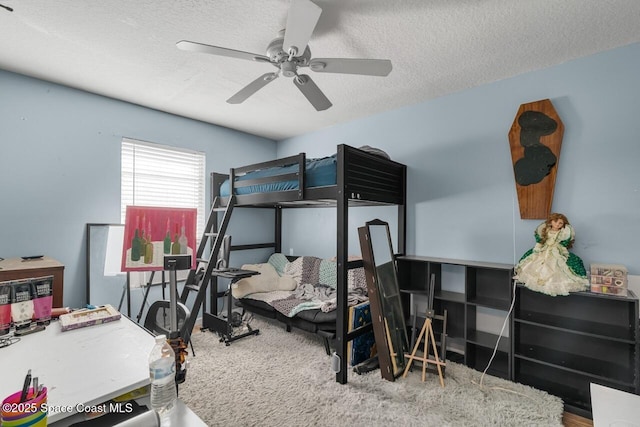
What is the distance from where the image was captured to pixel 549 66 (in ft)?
8.01

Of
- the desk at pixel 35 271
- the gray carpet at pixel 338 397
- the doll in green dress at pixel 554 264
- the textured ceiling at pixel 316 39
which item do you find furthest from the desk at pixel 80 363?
the doll in green dress at pixel 554 264

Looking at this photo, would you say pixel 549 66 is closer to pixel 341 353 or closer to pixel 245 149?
pixel 341 353

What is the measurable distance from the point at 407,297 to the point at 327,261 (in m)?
1.09

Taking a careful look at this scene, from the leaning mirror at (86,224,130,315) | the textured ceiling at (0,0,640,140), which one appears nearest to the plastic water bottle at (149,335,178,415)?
Result: the textured ceiling at (0,0,640,140)

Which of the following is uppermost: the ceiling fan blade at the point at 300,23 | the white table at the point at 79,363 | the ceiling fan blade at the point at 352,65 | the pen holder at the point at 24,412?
the ceiling fan blade at the point at 300,23

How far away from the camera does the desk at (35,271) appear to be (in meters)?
1.95

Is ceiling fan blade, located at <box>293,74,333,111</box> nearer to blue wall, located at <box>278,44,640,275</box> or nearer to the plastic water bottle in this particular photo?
blue wall, located at <box>278,44,640,275</box>

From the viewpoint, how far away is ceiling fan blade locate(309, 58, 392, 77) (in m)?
1.77

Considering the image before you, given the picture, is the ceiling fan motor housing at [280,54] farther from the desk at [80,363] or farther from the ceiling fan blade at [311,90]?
the desk at [80,363]

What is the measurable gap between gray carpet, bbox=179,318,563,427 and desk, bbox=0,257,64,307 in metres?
1.15

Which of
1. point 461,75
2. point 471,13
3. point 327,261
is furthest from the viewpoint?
point 327,261

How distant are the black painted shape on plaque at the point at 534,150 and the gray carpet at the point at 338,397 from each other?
5.47 feet

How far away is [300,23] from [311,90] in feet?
1.95

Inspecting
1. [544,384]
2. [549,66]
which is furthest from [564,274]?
[549,66]
